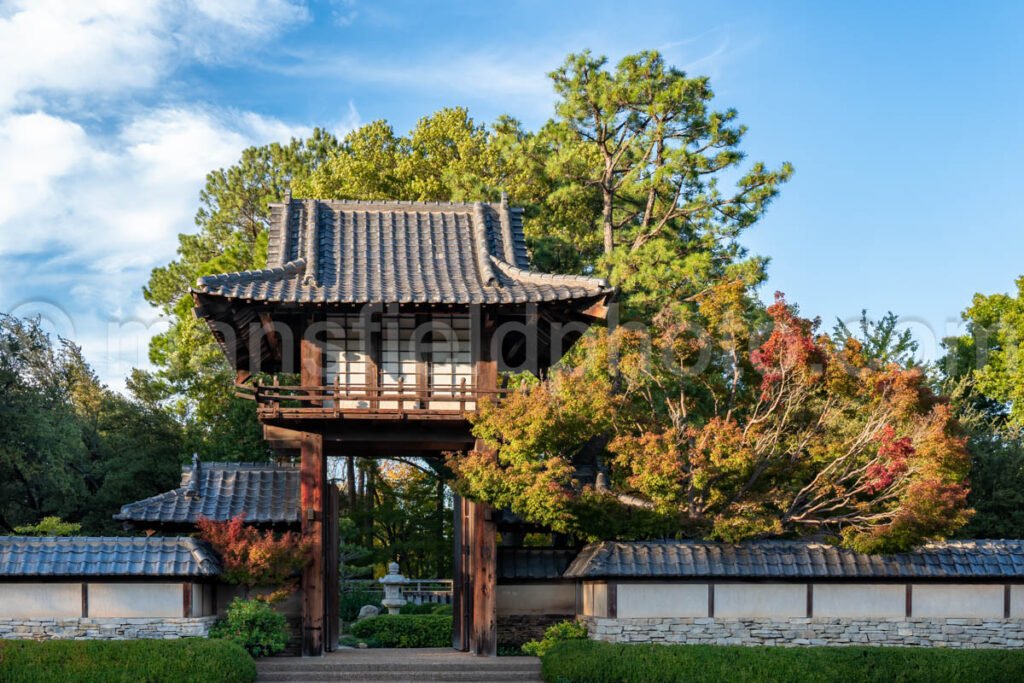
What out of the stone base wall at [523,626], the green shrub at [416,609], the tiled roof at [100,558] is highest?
the tiled roof at [100,558]

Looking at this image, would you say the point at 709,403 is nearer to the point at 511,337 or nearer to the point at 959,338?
the point at 511,337

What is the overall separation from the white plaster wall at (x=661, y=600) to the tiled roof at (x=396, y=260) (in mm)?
5075

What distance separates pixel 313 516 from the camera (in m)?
20.9

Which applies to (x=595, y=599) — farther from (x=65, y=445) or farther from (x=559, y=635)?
(x=65, y=445)

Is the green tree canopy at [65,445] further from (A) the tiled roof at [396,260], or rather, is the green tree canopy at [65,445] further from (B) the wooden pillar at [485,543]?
(B) the wooden pillar at [485,543]

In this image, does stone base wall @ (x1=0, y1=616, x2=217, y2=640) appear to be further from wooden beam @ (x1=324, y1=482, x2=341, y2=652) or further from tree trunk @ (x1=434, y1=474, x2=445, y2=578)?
tree trunk @ (x1=434, y1=474, x2=445, y2=578)

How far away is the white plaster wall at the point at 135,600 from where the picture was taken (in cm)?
1905

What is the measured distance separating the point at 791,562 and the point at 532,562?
499cm

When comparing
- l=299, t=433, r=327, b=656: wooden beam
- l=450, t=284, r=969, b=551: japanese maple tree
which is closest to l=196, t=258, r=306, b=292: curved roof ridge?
l=299, t=433, r=327, b=656: wooden beam

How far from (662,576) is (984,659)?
531 cm

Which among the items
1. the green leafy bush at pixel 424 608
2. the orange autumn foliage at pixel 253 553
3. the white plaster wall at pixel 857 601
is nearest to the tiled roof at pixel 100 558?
the orange autumn foliage at pixel 253 553

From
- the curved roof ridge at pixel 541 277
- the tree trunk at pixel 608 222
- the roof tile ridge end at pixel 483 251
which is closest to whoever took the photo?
the curved roof ridge at pixel 541 277

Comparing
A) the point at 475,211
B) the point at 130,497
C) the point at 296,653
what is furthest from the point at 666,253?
the point at 130,497

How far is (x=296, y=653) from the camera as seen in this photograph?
69.1ft
